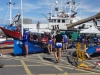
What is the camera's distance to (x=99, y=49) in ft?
38.9

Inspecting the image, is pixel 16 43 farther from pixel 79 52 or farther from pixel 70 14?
pixel 70 14

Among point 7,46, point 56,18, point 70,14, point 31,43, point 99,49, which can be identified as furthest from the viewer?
point 70,14

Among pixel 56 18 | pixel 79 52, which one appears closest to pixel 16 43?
pixel 79 52

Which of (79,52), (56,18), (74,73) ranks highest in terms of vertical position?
(56,18)

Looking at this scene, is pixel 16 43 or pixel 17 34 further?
pixel 17 34

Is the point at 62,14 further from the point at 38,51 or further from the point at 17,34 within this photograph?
the point at 38,51

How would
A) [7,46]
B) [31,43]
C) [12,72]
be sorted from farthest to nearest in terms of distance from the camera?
[7,46] < [31,43] < [12,72]

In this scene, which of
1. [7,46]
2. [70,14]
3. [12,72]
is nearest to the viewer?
[12,72]

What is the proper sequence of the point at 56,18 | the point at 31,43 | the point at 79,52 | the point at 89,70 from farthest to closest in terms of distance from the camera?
the point at 56,18 → the point at 31,43 → the point at 79,52 → the point at 89,70

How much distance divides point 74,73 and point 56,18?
29.8 metres

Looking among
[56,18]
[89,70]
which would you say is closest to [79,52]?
[89,70]

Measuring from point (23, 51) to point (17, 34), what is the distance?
562 cm

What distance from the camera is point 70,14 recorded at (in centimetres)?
3950

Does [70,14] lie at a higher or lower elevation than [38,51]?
higher
